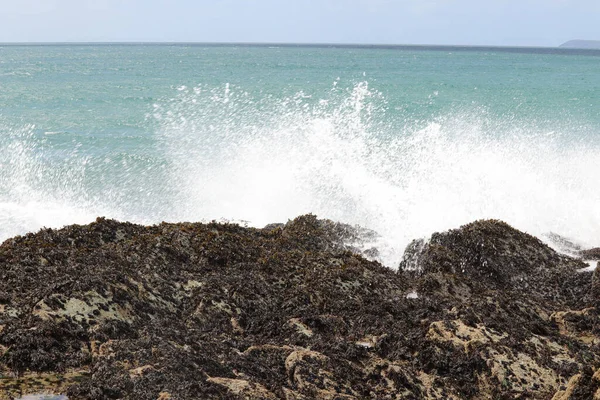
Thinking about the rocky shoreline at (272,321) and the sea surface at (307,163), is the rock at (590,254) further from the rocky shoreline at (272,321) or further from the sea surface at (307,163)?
the rocky shoreline at (272,321)

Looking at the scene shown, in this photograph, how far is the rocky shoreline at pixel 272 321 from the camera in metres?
4.32

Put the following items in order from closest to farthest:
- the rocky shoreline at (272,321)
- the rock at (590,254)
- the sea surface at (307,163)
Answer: the rocky shoreline at (272,321) < the rock at (590,254) < the sea surface at (307,163)

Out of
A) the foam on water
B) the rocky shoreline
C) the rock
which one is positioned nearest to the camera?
the rocky shoreline

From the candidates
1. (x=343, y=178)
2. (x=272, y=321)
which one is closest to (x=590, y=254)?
(x=272, y=321)

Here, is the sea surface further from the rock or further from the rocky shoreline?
the rocky shoreline

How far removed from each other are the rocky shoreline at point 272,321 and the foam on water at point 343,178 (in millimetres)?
2073

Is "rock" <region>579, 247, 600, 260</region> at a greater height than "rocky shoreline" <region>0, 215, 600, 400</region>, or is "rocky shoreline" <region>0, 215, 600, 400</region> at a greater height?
"rocky shoreline" <region>0, 215, 600, 400</region>

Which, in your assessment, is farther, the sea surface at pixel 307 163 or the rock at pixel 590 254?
the sea surface at pixel 307 163

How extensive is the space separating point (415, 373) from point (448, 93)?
30583mm

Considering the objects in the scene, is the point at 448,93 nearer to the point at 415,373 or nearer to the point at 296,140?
the point at 296,140

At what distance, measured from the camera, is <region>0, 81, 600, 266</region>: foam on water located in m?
12.8

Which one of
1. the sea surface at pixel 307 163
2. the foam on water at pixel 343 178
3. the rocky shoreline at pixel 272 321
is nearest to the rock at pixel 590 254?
the sea surface at pixel 307 163

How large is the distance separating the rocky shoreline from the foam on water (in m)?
2.07

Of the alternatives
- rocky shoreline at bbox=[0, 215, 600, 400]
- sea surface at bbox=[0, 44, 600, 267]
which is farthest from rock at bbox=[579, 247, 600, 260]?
rocky shoreline at bbox=[0, 215, 600, 400]
